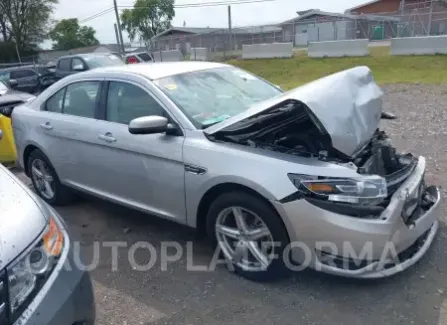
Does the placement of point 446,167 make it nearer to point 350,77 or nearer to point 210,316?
point 350,77

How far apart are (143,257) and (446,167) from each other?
3898 millimetres

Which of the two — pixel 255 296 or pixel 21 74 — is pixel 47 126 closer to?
pixel 255 296

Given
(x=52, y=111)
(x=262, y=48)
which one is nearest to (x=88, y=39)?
(x=262, y=48)

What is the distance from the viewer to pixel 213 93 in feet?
12.8

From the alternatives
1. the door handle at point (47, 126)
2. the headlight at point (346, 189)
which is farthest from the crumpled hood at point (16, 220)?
the door handle at point (47, 126)

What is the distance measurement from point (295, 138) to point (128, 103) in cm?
161

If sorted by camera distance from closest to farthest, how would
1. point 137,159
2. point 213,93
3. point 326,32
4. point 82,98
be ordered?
point 137,159 → point 213,93 → point 82,98 → point 326,32

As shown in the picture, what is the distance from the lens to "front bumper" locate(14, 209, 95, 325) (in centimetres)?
190

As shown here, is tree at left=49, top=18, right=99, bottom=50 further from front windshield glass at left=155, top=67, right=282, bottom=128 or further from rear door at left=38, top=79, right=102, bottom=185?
front windshield glass at left=155, top=67, right=282, bottom=128

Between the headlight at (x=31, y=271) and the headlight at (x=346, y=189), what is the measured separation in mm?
1552

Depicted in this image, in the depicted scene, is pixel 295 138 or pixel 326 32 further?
pixel 326 32

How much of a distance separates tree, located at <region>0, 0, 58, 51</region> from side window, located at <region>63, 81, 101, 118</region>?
51.7m

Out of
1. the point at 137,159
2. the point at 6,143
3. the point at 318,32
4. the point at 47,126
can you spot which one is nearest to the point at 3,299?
the point at 137,159

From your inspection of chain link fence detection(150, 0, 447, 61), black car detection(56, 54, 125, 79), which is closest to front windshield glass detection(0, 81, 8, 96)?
black car detection(56, 54, 125, 79)
